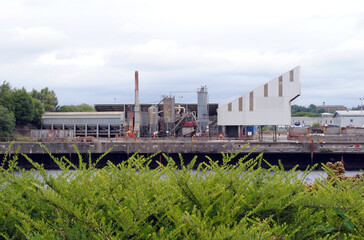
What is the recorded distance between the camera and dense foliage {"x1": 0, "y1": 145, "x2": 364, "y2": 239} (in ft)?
18.9


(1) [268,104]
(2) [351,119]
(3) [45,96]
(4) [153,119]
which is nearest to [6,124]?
(4) [153,119]

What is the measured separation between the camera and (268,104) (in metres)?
49.6

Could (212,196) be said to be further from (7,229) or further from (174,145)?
(174,145)

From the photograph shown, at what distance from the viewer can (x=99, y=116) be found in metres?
64.4

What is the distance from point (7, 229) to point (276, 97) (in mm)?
45161

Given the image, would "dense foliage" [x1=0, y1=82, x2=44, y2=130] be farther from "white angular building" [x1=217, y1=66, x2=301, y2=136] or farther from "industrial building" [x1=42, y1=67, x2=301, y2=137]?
"white angular building" [x1=217, y1=66, x2=301, y2=136]

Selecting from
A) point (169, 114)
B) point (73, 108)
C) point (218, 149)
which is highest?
point (73, 108)

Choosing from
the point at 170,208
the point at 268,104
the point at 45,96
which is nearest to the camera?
the point at 170,208

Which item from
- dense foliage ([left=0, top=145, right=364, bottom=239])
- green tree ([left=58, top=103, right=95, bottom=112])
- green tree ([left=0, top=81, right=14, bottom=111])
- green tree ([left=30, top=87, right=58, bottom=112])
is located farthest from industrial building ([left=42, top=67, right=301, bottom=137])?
dense foliage ([left=0, top=145, right=364, bottom=239])

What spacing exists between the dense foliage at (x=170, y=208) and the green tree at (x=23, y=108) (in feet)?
201

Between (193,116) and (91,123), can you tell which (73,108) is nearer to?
(91,123)

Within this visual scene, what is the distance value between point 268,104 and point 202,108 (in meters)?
11.8

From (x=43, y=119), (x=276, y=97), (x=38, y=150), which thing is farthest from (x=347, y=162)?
(x=43, y=119)

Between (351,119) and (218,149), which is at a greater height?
(351,119)
